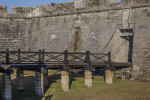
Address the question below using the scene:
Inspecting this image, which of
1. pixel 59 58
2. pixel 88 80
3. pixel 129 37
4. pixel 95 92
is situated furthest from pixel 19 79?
pixel 129 37

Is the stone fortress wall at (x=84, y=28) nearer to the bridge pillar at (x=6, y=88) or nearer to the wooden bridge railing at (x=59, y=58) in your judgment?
the wooden bridge railing at (x=59, y=58)

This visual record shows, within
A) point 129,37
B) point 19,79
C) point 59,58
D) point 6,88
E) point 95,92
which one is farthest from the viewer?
point 129,37

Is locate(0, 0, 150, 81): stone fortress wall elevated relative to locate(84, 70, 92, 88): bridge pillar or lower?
elevated

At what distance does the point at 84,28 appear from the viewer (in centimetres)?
2181

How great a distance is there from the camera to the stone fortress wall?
59.6 feet

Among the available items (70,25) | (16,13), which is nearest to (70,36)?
(70,25)

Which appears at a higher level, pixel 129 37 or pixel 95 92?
pixel 129 37

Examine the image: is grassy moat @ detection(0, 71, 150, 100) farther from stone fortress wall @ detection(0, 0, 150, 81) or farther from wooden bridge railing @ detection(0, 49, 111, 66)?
stone fortress wall @ detection(0, 0, 150, 81)

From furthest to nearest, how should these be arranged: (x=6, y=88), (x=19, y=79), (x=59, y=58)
→ (x=59, y=58)
(x=19, y=79)
(x=6, y=88)

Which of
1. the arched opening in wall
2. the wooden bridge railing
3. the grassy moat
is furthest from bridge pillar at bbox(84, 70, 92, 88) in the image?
the arched opening in wall

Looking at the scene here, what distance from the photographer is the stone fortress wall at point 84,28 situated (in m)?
18.2

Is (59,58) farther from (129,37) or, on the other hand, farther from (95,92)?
(129,37)

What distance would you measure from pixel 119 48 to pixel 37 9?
10.1 m

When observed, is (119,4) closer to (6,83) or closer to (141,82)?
(141,82)
